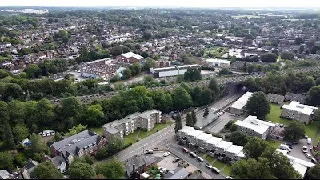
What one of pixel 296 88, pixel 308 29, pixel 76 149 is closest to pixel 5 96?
pixel 76 149

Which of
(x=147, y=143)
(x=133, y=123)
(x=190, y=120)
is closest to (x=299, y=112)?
(x=190, y=120)

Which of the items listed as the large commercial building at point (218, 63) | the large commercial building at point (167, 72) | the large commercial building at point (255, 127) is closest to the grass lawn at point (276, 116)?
the large commercial building at point (255, 127)

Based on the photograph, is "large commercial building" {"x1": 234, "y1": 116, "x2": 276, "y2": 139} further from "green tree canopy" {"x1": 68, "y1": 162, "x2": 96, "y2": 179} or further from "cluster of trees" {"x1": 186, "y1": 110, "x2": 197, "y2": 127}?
"green tree canopy" {"x1": 68, "y1": 162, "x2": 96, "y2": 179}

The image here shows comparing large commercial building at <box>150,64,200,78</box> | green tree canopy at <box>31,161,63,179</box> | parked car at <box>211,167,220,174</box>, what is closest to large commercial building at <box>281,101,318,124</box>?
parked car at <box>211,167,220,174</box>

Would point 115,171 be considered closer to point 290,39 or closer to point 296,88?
point 296,88

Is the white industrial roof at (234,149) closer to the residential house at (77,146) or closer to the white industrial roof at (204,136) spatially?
the white industrial roof at (204,136)

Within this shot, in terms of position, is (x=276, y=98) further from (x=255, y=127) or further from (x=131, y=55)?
(x=131, y=55)
